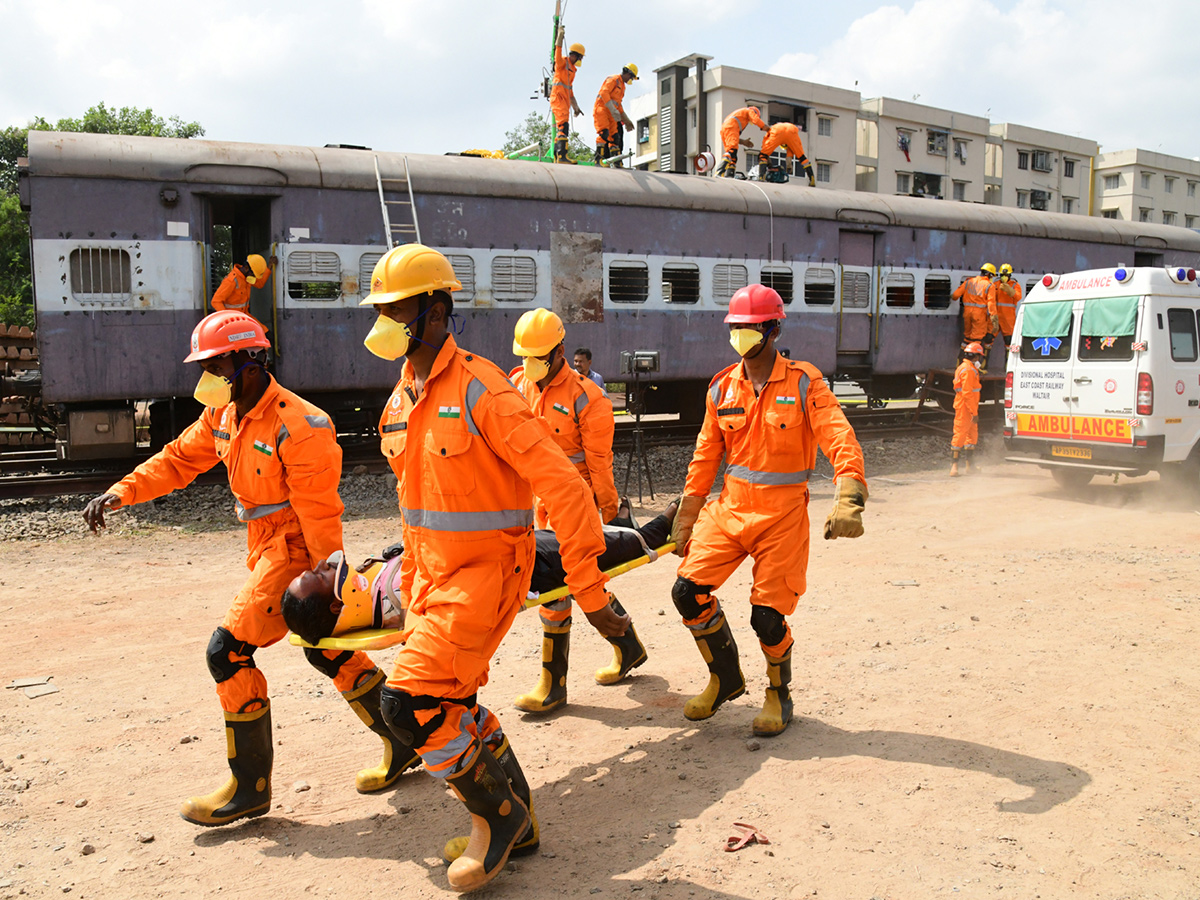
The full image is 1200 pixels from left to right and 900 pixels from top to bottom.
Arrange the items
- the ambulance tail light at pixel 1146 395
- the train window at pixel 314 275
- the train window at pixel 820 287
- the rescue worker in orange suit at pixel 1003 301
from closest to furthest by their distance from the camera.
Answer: the ambulance tail light at pixel 1146 395 < the train window at pixel 314 275 < the train window at pixel 820 287 < the rescue worker in orange suit at pixel 1003 301

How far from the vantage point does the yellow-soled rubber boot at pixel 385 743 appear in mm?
3898

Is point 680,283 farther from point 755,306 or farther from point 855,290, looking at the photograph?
point 755,306

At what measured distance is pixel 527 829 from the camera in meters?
3.30

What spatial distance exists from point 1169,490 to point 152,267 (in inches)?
486

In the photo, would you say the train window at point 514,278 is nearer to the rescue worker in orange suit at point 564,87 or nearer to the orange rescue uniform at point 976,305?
the rescue worker in orange suit at point 564,87

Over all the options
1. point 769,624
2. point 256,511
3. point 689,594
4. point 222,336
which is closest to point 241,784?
point 256,511

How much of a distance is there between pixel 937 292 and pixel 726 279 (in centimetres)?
495

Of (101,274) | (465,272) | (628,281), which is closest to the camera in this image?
(101,274)

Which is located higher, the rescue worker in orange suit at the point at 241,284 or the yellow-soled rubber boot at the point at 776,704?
the rescue worker in orange suit at the point at 241,284

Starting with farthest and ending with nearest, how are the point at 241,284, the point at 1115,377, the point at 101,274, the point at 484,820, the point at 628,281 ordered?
the point at 628,281 → the point at 1115,377 → the point at 241,284 → the point at 101,274 → the point at 484,820

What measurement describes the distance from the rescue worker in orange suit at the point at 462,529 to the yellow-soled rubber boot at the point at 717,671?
4.98ft

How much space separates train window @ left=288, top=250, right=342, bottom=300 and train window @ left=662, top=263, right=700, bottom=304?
4.70 m

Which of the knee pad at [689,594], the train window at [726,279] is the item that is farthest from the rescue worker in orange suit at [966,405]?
the knee pad at [689,594]

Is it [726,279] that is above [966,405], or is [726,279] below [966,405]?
above
